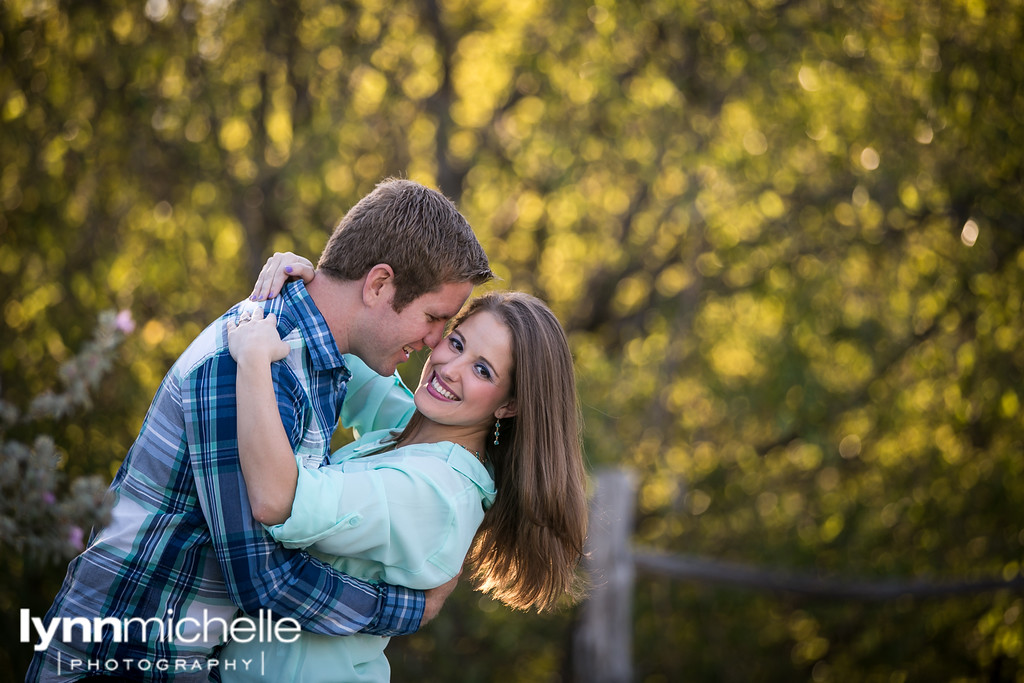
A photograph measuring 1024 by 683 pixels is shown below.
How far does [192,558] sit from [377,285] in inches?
28.3

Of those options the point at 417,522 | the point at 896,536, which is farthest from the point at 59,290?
the point at 896,536

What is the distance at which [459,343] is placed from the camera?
2275 mm

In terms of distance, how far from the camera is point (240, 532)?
5.90 feet

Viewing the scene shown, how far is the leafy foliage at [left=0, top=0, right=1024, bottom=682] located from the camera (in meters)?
4.27

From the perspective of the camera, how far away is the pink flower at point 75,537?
2.45 m

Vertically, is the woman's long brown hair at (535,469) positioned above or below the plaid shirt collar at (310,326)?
below

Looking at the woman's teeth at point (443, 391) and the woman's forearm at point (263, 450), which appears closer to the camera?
the woman's forearm at point (263, 450)

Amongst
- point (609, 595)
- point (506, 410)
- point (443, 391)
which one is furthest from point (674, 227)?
point (443, 391)

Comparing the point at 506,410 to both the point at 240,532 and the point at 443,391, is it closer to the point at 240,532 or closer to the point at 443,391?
the point at 443,391

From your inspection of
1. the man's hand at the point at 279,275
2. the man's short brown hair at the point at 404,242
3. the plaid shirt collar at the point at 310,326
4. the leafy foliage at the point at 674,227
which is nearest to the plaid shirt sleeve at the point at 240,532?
the plaid shirt collar at the point at 310,326

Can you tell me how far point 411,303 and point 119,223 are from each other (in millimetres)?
2985

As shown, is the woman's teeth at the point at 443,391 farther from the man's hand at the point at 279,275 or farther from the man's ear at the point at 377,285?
the man's hand at the point at 279,275

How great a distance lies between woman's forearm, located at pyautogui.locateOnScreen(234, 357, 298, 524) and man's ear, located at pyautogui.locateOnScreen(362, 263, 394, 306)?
1.25 feet

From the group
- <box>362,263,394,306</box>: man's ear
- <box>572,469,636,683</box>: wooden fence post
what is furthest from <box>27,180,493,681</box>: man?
<box>572,469,636,683</box>: wooden fence post
